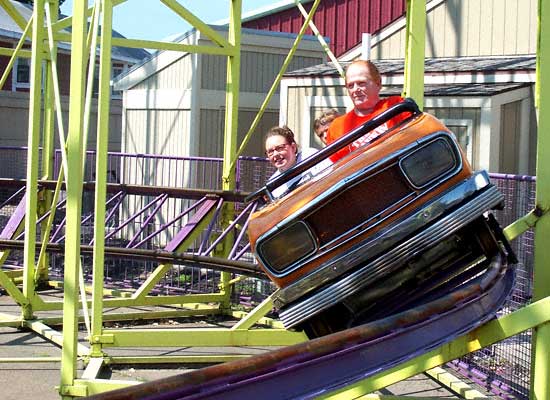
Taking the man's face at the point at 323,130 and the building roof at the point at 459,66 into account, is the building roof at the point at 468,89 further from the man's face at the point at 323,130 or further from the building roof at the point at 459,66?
the man's face at the point at 323,130

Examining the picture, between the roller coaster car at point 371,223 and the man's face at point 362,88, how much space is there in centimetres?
53

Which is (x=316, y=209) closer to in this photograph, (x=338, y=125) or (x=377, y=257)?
(x=377, y=257)

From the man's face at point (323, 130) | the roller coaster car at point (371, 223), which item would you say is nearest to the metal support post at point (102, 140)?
the man's face at point (323, 130)

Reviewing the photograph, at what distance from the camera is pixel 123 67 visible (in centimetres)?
3800

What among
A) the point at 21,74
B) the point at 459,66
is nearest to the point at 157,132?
the point at 459,66

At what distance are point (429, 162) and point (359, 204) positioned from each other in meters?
0.45

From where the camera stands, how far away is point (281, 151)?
655 centimetres

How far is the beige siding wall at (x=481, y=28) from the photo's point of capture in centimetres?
1205

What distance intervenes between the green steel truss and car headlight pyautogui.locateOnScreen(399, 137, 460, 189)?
1.75 ft

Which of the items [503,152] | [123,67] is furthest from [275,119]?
[123,67]

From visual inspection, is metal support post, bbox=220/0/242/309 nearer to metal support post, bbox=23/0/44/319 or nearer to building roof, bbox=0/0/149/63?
metal support post, bbox=23/0/44/319

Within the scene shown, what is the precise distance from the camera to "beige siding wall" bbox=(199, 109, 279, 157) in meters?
16.4

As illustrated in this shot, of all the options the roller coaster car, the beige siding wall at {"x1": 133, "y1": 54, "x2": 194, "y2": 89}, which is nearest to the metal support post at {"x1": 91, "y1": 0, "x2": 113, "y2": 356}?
the roller coaster car

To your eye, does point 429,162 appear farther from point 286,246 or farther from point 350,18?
point 350,18
